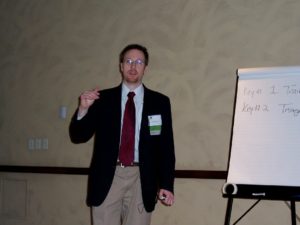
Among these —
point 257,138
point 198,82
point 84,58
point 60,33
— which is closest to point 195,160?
point 198,82

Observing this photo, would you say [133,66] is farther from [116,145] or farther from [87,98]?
[116,145]

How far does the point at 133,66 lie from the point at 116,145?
491 millimetres

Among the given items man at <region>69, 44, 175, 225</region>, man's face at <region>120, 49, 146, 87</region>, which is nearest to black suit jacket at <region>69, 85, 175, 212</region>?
man at <region>69, 44, 175, 225</region>

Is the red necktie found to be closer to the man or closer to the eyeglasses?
the man

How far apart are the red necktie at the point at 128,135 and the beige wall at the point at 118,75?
66cm

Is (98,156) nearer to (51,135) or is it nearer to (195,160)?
(195,160)

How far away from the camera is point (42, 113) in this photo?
370 centimetres

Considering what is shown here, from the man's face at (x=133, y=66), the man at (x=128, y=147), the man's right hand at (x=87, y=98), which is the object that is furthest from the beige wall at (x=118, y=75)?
the man's right hand at (x=87, y=98)

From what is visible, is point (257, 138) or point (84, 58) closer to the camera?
point (257, 138)

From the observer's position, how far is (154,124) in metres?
2.48

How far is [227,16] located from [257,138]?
1062mm

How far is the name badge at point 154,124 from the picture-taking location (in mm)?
2471

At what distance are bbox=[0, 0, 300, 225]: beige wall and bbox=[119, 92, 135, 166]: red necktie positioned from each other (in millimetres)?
662

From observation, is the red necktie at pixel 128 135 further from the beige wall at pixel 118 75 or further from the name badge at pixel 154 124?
the beige wall at pixel 118 75
